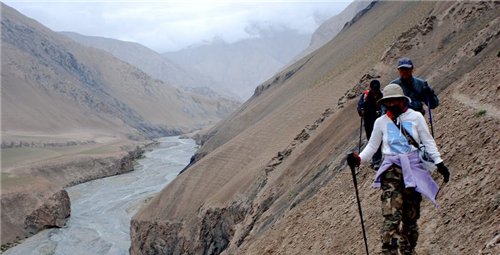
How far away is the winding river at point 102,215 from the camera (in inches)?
1515

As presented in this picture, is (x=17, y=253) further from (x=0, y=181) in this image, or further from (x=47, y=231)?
(x=0, y=181)

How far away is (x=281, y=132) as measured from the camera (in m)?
34.3

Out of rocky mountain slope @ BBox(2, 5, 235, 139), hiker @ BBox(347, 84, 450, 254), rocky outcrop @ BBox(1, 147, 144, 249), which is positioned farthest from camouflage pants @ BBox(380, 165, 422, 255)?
rocky mountain slope @ BBox(2, 5, 235, 139)

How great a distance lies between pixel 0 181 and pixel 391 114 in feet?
195

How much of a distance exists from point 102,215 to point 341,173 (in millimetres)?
36541

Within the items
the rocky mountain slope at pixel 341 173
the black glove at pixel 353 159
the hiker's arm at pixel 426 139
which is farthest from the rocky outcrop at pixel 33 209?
the hiker's arm at pixel 426 139

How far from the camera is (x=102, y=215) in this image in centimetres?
4656

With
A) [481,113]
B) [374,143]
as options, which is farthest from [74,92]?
[374,143]

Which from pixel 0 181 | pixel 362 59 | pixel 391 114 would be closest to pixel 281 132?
pixel 362 59

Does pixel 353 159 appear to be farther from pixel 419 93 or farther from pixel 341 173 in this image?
pixel 341 173

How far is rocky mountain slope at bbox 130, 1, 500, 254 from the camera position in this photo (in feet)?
26.7

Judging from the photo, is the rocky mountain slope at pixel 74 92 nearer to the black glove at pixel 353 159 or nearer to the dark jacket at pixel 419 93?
the dark jacket at pixel 419 93

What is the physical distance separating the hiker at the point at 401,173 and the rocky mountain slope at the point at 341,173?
3.29ft

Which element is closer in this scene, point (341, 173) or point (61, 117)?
point (341, 173)
